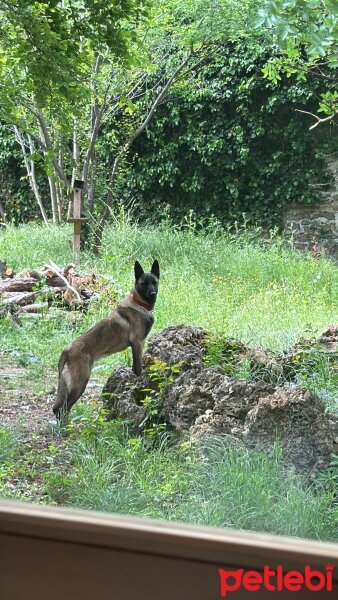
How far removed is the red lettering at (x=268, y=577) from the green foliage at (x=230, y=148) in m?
1.84

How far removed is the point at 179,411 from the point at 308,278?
0.67m

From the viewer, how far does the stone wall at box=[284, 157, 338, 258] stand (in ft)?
8.18

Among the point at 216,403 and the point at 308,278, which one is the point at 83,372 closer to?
the point at 216,403

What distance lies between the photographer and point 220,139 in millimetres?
2545

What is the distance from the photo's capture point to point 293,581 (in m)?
0.78

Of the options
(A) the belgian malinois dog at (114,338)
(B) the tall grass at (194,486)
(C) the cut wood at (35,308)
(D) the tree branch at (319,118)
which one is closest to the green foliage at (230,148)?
(D) the tree branch at (319,118)

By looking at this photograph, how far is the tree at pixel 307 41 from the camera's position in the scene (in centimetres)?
210

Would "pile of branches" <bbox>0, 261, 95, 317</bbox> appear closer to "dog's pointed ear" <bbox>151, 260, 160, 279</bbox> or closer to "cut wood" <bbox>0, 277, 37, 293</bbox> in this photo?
"cut wood" <bbox>0, 277, 37, 293</bbox>

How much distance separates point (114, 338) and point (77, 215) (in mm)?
470

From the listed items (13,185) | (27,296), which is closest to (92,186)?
(13,185)

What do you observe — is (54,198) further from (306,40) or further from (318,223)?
(306,40)

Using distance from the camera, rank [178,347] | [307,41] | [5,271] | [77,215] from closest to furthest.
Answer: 1. [307,41]
2. [178,347]
3. [77,215]
4. [5,271]

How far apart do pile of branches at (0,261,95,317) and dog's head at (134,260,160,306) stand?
0.23m

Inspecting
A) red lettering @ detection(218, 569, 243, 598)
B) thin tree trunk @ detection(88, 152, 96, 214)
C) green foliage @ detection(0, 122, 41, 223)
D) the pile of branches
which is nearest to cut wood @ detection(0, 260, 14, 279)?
the pile of branches
